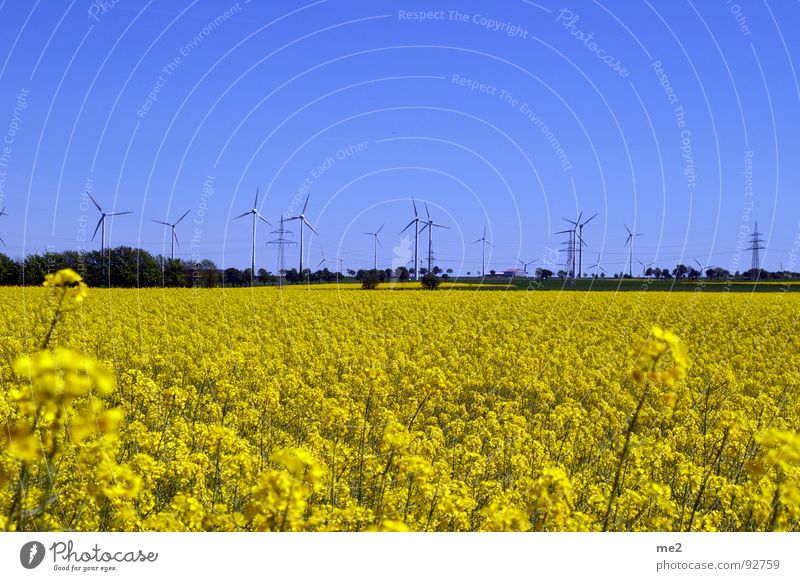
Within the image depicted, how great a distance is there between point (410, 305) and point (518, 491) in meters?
23.7

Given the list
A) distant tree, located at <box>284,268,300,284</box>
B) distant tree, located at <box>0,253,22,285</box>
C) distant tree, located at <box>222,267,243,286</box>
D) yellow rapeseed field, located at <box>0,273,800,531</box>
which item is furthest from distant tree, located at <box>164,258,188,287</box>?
distant tree, located at <box>284,268,300,284</box>

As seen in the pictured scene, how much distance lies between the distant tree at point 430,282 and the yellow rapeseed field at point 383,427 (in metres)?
25.4

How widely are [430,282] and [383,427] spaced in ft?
131

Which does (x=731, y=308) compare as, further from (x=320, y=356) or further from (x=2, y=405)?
(x=2, y=405)

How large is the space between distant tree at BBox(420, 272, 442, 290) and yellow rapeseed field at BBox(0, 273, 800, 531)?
1000 inches

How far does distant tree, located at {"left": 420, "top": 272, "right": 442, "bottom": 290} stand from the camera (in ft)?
155

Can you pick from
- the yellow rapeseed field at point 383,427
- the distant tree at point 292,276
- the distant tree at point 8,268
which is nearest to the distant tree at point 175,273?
the distant tree at point 8,268

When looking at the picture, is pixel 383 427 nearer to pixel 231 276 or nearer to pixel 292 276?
pixel 231 276

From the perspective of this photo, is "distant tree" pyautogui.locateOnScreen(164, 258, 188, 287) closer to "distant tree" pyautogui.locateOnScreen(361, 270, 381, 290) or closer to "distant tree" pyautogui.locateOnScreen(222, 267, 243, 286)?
"distant tree" pyautogui.locateOnScreen(222, 267, 243, 286)

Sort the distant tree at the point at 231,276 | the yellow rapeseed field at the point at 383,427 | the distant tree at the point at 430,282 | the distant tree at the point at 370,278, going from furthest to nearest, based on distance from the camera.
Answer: the distant tree at the point at 430,282 → the distant tree at the point at 370,278 → the distant tree at the point at 231,276 → the yellow rapeseed field at the point at 383,427

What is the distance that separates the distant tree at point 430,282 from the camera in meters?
47.2

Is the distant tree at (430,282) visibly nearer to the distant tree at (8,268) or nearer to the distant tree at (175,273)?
the distant tree at (175,273)

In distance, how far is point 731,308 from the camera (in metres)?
30.3
